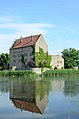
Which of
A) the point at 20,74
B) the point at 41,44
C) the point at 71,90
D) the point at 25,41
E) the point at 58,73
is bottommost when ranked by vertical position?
the point at 71,90

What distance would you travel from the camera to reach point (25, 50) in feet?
202

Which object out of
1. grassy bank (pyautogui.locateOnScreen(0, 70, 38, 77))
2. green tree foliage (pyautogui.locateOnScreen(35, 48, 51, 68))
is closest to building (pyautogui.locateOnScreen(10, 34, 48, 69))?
green tree foliage (pyautogui.locateOnScreen(35, 48, 51, 68))

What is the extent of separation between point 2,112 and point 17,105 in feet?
7.87

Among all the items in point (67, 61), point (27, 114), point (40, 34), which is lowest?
point (27, 114)

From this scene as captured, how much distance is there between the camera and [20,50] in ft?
209

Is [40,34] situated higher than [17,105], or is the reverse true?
[40,34]

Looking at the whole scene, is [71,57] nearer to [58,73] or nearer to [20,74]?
[58,73]

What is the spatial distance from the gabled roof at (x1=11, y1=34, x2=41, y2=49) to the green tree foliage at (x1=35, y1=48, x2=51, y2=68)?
269 cm

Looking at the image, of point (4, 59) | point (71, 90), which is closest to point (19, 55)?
point (4, 59)

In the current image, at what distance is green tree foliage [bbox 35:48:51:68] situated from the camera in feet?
185

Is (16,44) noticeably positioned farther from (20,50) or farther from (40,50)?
(40,50)

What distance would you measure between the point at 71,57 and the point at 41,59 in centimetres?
1379

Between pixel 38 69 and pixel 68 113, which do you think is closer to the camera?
pixel 68 113

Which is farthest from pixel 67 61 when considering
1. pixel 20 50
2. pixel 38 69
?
pixel 38 69
